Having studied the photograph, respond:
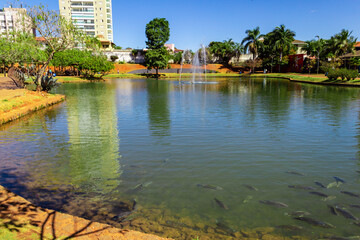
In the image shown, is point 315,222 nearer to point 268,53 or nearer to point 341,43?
point 341,43

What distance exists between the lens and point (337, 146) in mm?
11828

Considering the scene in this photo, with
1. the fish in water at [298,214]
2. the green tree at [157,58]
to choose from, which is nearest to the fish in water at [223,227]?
the fish in water at [298,214]

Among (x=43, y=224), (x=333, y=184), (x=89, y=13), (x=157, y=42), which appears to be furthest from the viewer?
(x=89, y=13)

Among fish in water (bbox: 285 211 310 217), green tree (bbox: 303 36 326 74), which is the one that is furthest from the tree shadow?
green tree (bbox: 303 36 326 74)

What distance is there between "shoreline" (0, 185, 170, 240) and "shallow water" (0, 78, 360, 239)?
2.91ft

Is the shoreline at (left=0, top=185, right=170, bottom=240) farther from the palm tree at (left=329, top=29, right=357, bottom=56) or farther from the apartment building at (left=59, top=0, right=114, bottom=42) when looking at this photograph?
the apartment building at (left=59, top=0, right=114, bottom=42)

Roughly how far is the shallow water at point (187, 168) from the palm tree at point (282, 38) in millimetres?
60195

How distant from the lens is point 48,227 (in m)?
5.32

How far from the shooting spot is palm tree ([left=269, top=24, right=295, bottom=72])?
236 ft

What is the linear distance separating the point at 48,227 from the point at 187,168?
5.15m

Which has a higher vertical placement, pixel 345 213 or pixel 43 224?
pixel 43 224

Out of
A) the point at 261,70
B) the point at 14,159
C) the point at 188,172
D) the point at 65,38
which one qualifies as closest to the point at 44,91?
the point at 65,38

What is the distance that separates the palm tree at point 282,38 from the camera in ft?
236

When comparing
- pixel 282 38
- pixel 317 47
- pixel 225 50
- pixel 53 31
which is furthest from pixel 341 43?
pixel 53 31
